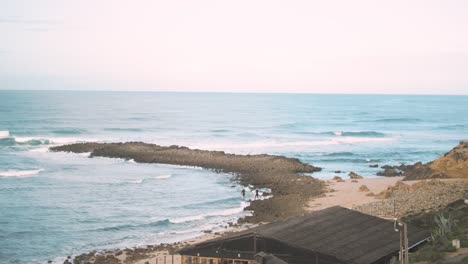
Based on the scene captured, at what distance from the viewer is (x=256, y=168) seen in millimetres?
60156

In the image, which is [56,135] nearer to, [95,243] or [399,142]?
[399,142]

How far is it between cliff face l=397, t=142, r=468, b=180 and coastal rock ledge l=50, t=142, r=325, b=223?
7.82 m

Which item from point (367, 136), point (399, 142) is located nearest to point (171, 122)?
point (367, 136)

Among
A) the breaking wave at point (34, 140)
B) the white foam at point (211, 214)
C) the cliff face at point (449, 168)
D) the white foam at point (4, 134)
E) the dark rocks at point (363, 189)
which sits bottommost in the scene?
the white foam at point (211, 214)

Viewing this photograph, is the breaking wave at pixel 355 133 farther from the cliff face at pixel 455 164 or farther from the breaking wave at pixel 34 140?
the cliff face at pixel 455 164

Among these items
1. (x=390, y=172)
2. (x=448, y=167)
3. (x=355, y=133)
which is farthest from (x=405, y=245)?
(x=355, y=133)

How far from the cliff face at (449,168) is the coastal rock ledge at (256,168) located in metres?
7.82

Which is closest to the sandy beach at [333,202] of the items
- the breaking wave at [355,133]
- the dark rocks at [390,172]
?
the dark rocks at [390,172]

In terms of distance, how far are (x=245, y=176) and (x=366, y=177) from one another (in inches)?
427

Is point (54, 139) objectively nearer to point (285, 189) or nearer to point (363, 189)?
point (285, 189)

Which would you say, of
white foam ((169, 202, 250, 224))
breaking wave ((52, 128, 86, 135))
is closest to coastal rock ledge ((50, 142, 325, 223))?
white foam ((169, 202, 250, 224))

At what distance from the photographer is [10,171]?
59.3 metres

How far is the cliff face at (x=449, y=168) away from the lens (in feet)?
151

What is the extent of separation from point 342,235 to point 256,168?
120ft
